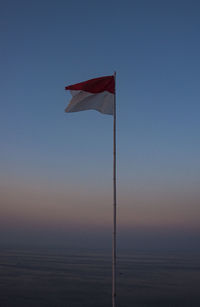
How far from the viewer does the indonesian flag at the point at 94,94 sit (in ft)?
42.0

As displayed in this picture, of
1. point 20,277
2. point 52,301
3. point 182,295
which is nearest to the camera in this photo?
point 52,301

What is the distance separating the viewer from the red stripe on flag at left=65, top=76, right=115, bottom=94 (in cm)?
1280

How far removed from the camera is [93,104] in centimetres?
1305

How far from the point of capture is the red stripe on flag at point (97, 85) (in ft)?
42.0

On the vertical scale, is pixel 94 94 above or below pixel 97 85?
below

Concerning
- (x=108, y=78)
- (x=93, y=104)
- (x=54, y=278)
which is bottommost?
(x=54, y=278)

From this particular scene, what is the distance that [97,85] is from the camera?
1293 cm

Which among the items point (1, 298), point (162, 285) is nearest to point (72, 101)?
point (1, 298)

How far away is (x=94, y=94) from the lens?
12.9 metres

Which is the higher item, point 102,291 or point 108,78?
point 108,78

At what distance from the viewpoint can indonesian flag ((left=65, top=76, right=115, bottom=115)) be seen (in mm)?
12812

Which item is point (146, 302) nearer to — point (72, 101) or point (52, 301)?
point (52, 301)

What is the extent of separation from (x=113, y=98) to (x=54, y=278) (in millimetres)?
34604

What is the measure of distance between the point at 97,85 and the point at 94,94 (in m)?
0.38
